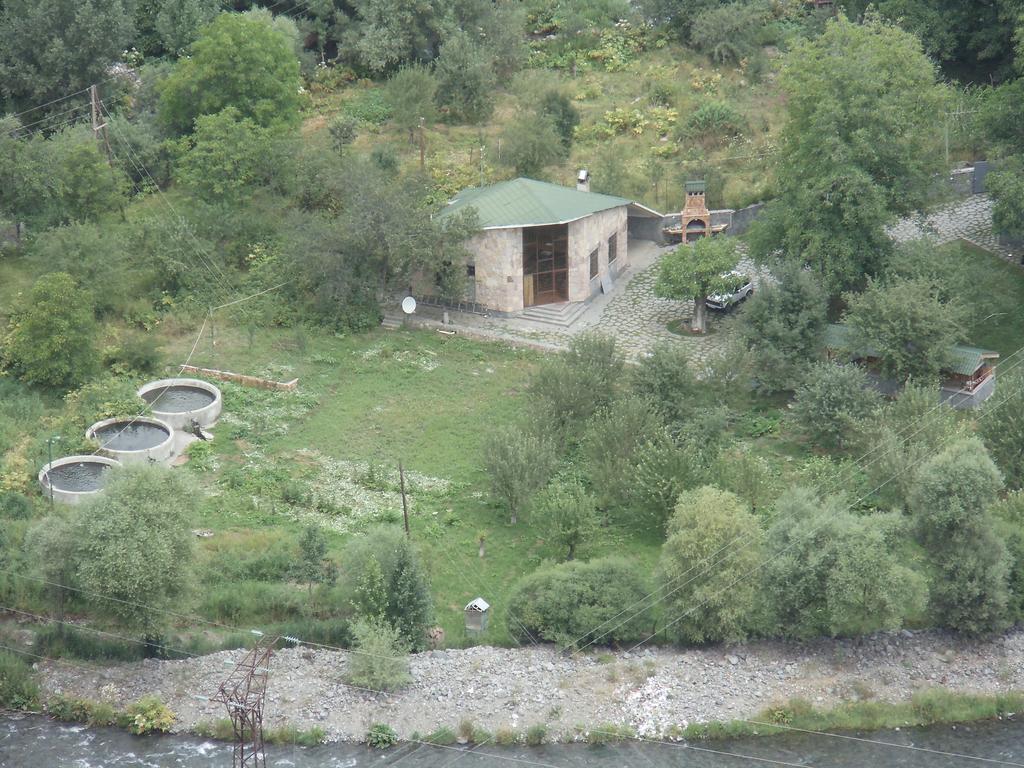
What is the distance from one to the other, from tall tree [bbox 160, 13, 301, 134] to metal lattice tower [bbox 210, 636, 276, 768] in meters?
25.2

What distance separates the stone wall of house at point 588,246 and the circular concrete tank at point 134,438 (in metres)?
15.6

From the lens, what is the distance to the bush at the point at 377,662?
116 feet

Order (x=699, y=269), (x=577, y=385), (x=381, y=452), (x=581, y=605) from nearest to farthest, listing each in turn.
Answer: (x=581, y=605) → (x=381, y=452) → (x=577, y=385) → (x=699, y=269)

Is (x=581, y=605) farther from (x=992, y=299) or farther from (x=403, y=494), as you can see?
(x=992, y=299)

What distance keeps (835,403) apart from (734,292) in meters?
8.21

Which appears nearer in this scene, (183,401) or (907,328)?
(907,328)

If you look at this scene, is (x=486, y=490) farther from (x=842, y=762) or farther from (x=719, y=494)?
(x=842, y=762)

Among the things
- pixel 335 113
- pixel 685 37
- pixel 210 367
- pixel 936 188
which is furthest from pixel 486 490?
pixel 685 37

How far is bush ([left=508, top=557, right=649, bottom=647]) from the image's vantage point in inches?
1436

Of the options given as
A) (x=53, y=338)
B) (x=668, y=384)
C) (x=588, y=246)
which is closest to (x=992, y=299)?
(x=668, y=384)

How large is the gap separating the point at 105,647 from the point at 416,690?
7552 millimetres

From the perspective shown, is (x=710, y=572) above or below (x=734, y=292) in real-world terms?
below

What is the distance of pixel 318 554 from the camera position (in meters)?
37.8

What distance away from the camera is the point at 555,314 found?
5203 centimetres
